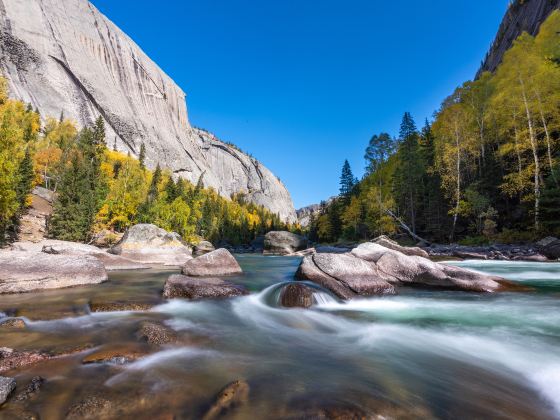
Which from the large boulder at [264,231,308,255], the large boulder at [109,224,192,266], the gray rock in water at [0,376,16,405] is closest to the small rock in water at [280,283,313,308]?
the gray rock in water at [0,376,16,405]

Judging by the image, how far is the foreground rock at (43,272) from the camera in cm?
892

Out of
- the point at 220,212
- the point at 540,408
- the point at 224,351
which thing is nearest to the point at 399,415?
the point at 540,408

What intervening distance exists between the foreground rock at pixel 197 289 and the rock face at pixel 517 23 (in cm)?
5274

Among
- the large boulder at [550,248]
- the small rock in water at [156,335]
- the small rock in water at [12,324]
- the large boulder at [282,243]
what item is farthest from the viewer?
the large boulder at [282,243]

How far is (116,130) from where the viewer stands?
Result: 91.2 m

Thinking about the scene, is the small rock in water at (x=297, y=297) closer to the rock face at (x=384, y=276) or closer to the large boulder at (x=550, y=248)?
the rock face at (x=384, y=276)

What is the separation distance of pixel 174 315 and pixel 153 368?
3.16 meters

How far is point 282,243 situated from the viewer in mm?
56156

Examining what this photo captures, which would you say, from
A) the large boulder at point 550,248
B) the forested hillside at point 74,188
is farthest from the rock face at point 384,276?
the forested hillside at point 74,188

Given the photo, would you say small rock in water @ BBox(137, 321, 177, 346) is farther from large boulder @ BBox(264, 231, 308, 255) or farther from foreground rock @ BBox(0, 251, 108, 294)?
large boulder @ BBox(264, 231, 308, 255)

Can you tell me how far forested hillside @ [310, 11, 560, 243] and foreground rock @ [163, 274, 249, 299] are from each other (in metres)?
19.0

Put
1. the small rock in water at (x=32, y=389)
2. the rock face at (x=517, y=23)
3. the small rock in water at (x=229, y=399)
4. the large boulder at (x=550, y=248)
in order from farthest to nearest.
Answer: the rock face at (x=517, y=23)
the large boulder at (x=550, y=248)
the small rock in water at (x=32, y=389)
the small rock in water at (x=229, y=399)

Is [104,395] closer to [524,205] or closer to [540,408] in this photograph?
[540,408]

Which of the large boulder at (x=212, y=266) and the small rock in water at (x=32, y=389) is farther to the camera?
the large boulder at (x=212, y=266)
